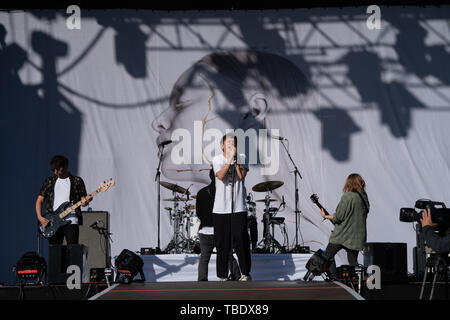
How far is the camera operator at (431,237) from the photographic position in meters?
4.12

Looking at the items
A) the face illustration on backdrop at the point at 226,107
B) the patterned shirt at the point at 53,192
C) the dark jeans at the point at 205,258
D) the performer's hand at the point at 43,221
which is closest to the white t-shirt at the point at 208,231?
the dark jeans at the point at 205,258

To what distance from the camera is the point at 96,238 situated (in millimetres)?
8266

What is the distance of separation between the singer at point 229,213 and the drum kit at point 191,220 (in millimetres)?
2576

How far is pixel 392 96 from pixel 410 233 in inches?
79.4

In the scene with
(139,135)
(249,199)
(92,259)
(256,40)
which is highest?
(256,40)

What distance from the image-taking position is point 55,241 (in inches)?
250

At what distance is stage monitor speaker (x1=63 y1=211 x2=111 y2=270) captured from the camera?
8.15 meters

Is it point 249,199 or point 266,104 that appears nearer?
point 249,199

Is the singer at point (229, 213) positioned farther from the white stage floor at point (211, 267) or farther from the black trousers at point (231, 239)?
the white stage floor at point (211, 267)

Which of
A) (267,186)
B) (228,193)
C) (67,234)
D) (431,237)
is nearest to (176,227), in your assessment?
(267,186)

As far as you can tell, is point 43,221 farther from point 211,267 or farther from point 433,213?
point 433,213
